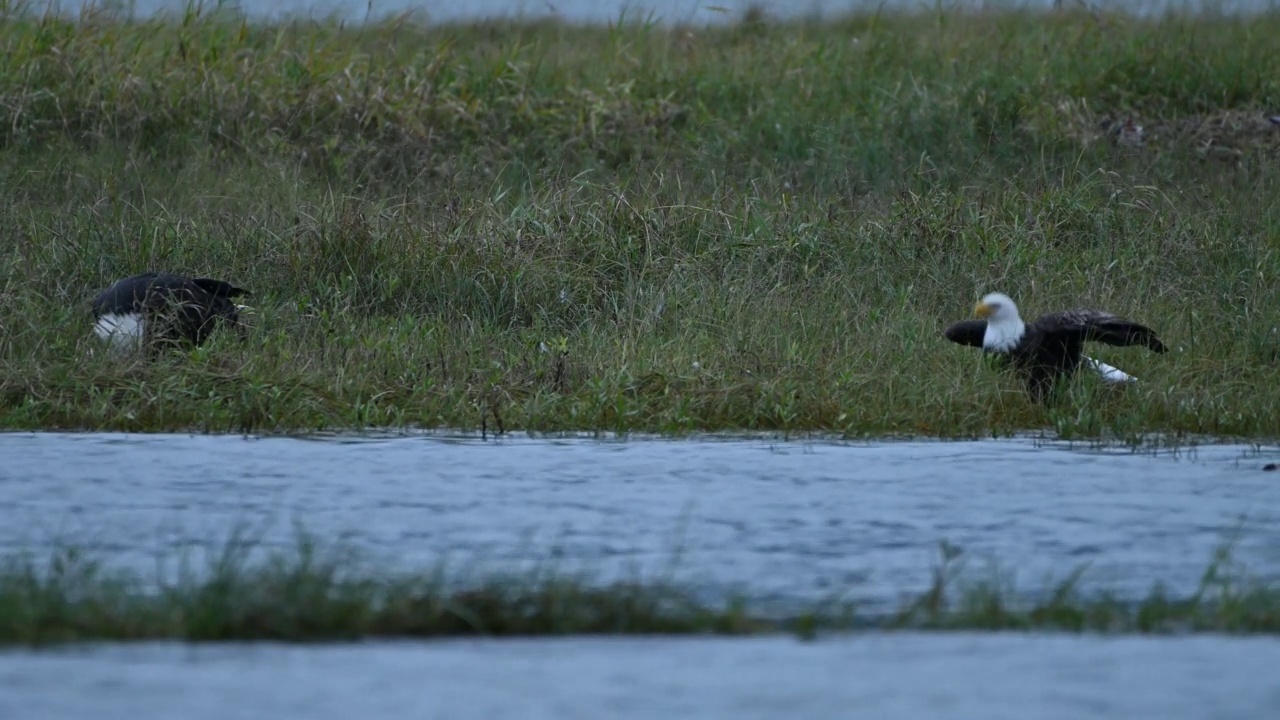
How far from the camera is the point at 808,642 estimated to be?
3.90m

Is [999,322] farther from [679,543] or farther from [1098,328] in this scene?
[679,543]

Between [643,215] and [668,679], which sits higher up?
[643,215]

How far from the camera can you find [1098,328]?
7.36 meters

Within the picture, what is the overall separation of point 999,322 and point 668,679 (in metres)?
4.36

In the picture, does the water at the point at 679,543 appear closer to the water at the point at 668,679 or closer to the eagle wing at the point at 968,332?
the water at the point at 668,679

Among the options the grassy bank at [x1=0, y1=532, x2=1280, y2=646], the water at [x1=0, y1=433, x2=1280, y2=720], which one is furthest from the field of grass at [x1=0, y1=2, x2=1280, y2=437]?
the grassy bank at [x1=0, y1=532, x2=1280, y2=646]

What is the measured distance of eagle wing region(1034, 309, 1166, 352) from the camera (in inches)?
289

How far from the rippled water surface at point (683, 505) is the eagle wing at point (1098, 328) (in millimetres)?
909

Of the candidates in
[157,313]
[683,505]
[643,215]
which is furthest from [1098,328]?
[157,313]

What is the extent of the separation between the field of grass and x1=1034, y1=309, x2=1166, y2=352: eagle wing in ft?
0.72

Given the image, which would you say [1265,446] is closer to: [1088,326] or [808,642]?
[1088,326]

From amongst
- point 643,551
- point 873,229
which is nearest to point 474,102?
point 873,229

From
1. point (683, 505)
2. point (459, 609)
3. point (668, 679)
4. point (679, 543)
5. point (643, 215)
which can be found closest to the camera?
point (668, 679)

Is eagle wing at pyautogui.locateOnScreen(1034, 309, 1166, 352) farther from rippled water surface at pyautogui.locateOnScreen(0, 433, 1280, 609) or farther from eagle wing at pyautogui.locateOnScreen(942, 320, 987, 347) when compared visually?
rippled water surface at pyautogui.locateOnScreen(0, 433, 1280, 609)
